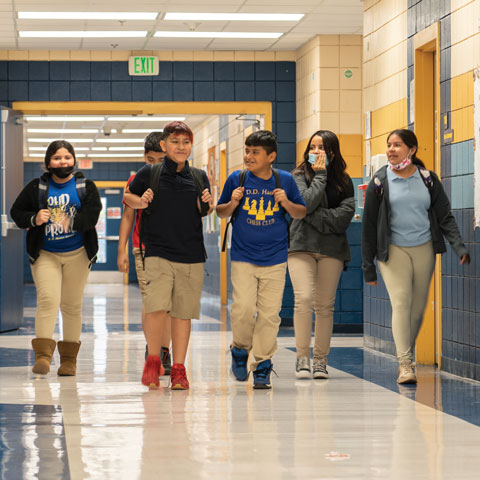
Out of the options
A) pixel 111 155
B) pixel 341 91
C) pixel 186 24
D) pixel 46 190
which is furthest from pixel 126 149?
pixel 46 190

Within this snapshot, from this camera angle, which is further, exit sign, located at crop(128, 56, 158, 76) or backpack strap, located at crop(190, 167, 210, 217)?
exit sign, located at crop(128, 56, 158, 76)

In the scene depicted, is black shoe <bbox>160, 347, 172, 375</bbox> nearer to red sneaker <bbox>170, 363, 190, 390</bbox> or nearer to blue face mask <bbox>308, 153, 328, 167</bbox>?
red sneaker <bbox>170, 363, 190, 390</bbox>

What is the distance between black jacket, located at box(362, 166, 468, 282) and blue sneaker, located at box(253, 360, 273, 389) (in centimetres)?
82

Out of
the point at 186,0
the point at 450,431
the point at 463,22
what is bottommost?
the point at 450,431

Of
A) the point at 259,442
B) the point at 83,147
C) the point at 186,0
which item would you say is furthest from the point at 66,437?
the point at 83,147

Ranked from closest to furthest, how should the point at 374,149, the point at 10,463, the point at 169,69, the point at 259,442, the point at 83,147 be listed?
the point at 10,463, the point at 259,442, the point at 374,149, the point at 169,69, the point at 83,147

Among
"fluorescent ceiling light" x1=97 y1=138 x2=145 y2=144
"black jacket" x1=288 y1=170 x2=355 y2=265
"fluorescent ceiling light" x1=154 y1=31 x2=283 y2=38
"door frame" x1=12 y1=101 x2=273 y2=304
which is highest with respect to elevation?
"fluorescent ceiling light" x1=154 y1=31 x2=283 y2=38

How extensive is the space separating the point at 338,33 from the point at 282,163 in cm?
164

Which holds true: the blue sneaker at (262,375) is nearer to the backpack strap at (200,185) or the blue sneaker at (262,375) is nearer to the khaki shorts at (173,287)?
the khaki shorts at (173,287)

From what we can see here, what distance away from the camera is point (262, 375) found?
208 inches

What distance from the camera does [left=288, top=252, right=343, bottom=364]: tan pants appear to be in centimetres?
572

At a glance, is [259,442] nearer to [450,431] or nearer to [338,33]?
[450,431]

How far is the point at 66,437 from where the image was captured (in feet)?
12.8

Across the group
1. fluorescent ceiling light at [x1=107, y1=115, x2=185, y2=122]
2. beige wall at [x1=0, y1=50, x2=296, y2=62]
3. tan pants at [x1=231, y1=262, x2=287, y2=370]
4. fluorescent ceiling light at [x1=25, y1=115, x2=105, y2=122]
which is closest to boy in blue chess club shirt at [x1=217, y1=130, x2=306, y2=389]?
tan pants at [x1=231, y1=262, x2=287, y2=370]
